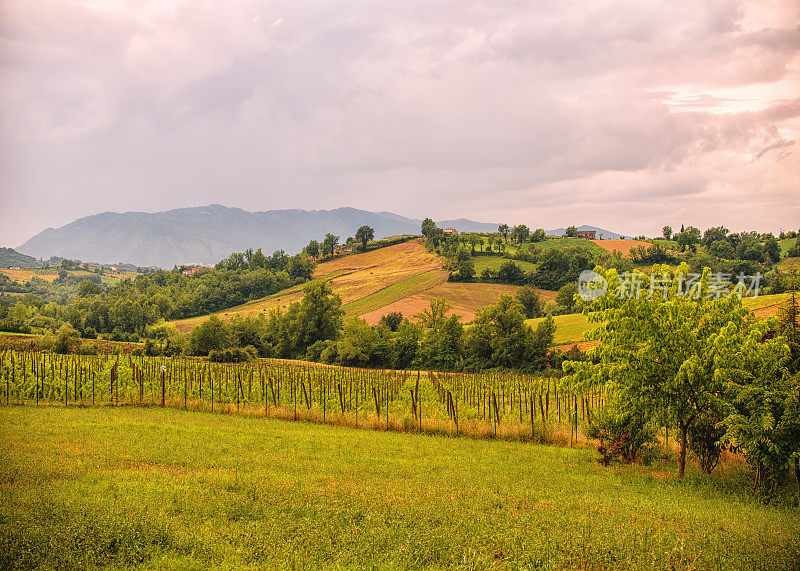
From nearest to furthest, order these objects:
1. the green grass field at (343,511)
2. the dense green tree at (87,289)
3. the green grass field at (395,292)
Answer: the green grass field at (343,511) → the green grass field at (395,292) → the dense green tree at (87,289)

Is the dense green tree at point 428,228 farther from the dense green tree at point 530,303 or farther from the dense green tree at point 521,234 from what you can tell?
the dense green tree at point 530,303

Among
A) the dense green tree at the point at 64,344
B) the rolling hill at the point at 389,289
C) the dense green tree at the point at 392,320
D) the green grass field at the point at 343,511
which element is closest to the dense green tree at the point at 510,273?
the rolling hill at the point at 389,289

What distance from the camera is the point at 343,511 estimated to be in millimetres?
10328

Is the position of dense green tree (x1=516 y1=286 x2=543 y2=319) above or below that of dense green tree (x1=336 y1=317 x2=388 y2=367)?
above

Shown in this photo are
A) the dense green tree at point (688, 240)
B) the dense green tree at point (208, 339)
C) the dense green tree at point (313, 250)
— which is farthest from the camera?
the dense green tree at point (313, 250)

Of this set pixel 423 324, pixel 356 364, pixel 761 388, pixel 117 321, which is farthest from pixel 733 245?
pixel 117 321

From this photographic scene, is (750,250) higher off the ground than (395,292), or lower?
higher

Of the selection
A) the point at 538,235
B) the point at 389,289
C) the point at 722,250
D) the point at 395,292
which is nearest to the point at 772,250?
the point at 722,250

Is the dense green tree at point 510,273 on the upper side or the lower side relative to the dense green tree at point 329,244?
lower

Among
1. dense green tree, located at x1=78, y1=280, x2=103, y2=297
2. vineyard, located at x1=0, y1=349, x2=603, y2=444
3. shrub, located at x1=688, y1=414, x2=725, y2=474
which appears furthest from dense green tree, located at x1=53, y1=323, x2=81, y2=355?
dense green tree, located at x1=78, y1=280, x2=103, y2=297

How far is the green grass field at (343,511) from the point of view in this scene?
8328 millimetres

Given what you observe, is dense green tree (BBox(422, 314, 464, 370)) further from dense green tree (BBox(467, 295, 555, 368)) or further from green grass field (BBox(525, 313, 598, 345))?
green grass field (BBox(525, 313, 598, 345))

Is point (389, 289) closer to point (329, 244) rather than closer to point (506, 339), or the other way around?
point (506, 339)

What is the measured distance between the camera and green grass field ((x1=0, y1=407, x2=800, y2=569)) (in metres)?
8.33
